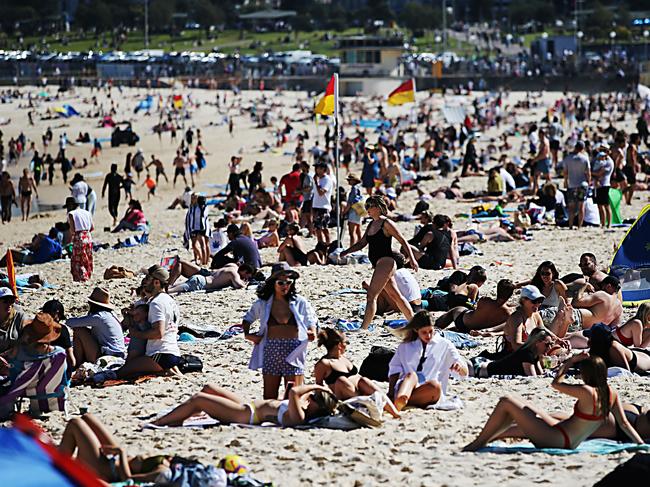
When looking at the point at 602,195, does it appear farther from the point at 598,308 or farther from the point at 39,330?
the point at 39,330

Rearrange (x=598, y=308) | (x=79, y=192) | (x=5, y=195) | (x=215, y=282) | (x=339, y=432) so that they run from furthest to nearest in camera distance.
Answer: (x=5, y=195)
(x=79, y=192)
(x=215, y=282)
(x=598, y=308)
(x=339, y=432)

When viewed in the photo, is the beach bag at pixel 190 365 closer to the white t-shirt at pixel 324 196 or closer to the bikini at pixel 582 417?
the bikini at pixel 582 417

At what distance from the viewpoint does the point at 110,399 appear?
790 cm

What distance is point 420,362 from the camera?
7.30 m

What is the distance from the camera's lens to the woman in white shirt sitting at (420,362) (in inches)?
285

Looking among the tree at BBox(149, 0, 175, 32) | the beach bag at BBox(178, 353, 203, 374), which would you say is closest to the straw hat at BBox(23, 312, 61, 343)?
the beach bag at BBox(178, 353, 203, 374)

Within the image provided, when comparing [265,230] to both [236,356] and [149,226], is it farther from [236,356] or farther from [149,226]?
[236,356]

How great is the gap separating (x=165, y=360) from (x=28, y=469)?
14.7 ft

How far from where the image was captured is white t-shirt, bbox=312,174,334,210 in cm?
1419

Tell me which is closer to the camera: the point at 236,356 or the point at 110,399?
the point at 110,399

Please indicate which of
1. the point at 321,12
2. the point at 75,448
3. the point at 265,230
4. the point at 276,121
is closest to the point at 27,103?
the point at 276,121

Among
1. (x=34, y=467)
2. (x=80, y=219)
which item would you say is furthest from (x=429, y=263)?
(x=34, y=467)

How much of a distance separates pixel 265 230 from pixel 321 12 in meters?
110

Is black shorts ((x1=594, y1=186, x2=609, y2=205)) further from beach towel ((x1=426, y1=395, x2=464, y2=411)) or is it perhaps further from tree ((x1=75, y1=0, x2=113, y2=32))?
tree ((x1=75, y1=0, x2=113, y2=32))
